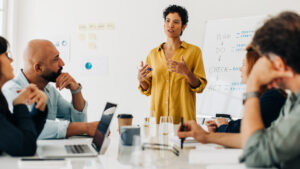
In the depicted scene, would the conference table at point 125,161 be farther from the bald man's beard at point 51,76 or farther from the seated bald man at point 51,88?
the bald man's beard at point 51,76

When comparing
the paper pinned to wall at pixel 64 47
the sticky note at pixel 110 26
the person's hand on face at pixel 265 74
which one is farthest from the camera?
the paper pinned to wall at pixel 64 47

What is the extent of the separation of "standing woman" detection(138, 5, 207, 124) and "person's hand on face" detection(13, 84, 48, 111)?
1204 mm

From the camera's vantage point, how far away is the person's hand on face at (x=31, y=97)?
135 cm

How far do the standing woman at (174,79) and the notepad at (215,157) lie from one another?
1276 mm

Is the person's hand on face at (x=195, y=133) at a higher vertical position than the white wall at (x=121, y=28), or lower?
lower

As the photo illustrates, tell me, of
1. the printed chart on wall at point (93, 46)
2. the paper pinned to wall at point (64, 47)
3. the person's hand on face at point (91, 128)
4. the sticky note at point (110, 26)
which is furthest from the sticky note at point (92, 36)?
the person's hand on face at point (91, 128)

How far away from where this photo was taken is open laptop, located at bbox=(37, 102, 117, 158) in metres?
1.28

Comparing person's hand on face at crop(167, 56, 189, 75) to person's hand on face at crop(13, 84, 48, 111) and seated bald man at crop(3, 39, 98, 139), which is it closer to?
seated bald man at crop(3, 39, 98, 139)

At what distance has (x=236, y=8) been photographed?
3330 mm

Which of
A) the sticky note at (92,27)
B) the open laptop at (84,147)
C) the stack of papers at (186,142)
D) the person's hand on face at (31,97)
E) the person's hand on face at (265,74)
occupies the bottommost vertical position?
the stack of papers at (186,142)

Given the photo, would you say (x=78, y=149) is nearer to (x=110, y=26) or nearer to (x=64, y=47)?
(x=110, y=26)

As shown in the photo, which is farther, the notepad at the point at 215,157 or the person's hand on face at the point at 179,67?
the person's hand on face at the point at 179,67

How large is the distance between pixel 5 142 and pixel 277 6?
299 centimetres

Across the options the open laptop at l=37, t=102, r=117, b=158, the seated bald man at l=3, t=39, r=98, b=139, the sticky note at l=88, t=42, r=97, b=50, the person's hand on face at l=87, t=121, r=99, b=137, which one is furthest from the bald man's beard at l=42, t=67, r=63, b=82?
the sticky note at l=88, t=42, r=97, b=50
